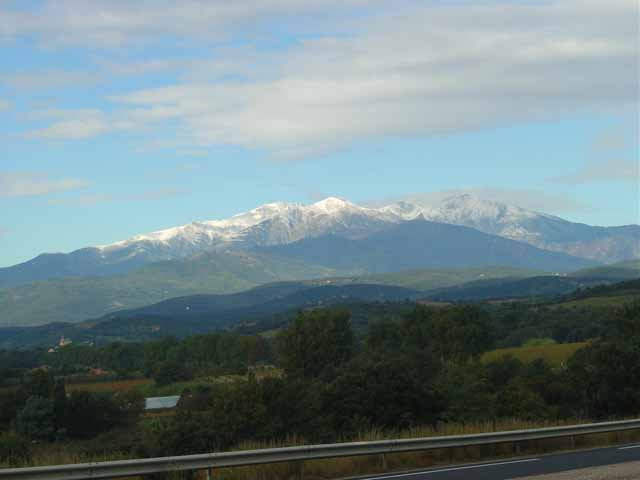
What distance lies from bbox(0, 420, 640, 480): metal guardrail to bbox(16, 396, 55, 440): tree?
5883 cm

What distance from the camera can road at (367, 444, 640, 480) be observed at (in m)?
19.1

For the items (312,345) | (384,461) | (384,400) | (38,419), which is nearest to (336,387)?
(384,400)

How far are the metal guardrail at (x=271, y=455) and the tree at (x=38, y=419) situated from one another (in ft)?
193

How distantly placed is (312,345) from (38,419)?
59.7 meters

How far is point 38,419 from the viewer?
79250mm

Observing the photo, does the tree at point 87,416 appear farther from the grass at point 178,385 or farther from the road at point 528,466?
the road at point 528,466

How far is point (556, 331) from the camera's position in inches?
6147

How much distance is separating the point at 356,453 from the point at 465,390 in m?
32.6

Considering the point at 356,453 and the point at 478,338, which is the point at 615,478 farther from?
the point at 478,338

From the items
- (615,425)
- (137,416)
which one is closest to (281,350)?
(137,416)

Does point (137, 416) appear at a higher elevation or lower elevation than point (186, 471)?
lower

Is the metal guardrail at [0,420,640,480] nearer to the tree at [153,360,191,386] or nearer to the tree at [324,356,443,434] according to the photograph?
the tree at [324,356,443,434]

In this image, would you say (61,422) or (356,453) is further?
(61,422)

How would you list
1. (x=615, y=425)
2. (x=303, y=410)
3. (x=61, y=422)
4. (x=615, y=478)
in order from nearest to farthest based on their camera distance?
1. (x=615, y=478)
2. (x=615, y=425)
3. (x=303, y=410)
4. (x=61, y=422)
